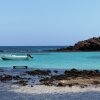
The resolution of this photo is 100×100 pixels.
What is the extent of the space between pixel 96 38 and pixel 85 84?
94725 millimetres

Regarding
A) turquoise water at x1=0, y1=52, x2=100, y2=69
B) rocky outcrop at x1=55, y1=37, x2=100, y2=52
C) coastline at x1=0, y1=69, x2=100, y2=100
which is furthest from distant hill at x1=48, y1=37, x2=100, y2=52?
coastline at x1=0, y1=69, x2=100, y2=100

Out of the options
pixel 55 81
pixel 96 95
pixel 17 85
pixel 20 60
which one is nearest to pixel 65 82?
pixel 55 81

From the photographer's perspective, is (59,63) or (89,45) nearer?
(59,63)

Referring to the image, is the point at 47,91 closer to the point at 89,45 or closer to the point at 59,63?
the point at 59,63

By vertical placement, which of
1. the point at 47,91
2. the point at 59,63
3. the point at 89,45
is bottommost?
the point at 47,91

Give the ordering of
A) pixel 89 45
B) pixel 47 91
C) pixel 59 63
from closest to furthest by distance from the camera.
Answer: pixel 47 91 → pixel 59 63 → pixel 89 45

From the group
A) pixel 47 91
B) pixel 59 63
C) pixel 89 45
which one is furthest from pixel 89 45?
pixel 47 91

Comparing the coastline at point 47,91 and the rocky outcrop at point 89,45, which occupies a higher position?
the rocky outcrop at point 89,45

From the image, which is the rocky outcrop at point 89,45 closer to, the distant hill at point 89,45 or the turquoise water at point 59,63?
the distant hill at point 89,45

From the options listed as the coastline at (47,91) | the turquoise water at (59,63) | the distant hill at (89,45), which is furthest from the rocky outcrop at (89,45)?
the coastline at (47,91)

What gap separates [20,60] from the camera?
238ft

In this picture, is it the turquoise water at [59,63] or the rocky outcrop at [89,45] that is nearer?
the turquoise water at [59,63]

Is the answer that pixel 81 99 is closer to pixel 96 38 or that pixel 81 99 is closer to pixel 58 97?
pixel 58 97

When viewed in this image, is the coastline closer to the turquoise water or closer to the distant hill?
the turquoise water
